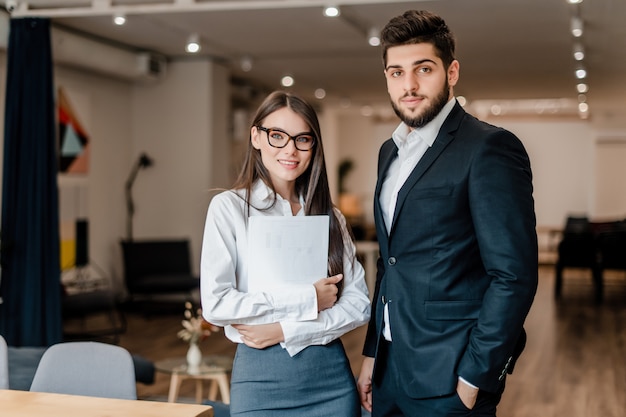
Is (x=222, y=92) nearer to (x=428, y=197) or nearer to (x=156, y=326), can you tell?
(x=156, y=326)

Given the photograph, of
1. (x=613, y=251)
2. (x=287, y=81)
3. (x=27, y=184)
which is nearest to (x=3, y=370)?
(x=27, y=184)

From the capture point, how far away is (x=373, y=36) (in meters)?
8.16

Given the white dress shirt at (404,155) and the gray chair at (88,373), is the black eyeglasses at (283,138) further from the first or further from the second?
the gray chair at (88,373)

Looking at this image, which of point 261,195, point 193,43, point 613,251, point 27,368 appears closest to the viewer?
point 261,195

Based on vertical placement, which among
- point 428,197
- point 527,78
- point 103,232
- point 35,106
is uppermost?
point 527,78

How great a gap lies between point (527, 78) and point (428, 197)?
10.4 metres

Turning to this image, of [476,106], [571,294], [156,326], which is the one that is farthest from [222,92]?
[476,106]

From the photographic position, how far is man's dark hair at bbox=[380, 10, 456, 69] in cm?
221

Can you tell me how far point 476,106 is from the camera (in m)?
17.3

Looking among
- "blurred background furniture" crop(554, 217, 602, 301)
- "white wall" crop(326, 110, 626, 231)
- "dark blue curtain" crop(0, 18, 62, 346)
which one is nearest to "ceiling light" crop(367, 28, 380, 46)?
"dark blue curtain" crop(0, 18, 62, 346)

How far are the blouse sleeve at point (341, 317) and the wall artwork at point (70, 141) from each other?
286 inches

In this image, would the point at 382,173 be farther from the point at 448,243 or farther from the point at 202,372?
the point at 202,372

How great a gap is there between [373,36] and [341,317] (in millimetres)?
6157

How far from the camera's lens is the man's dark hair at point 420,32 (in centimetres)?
221
